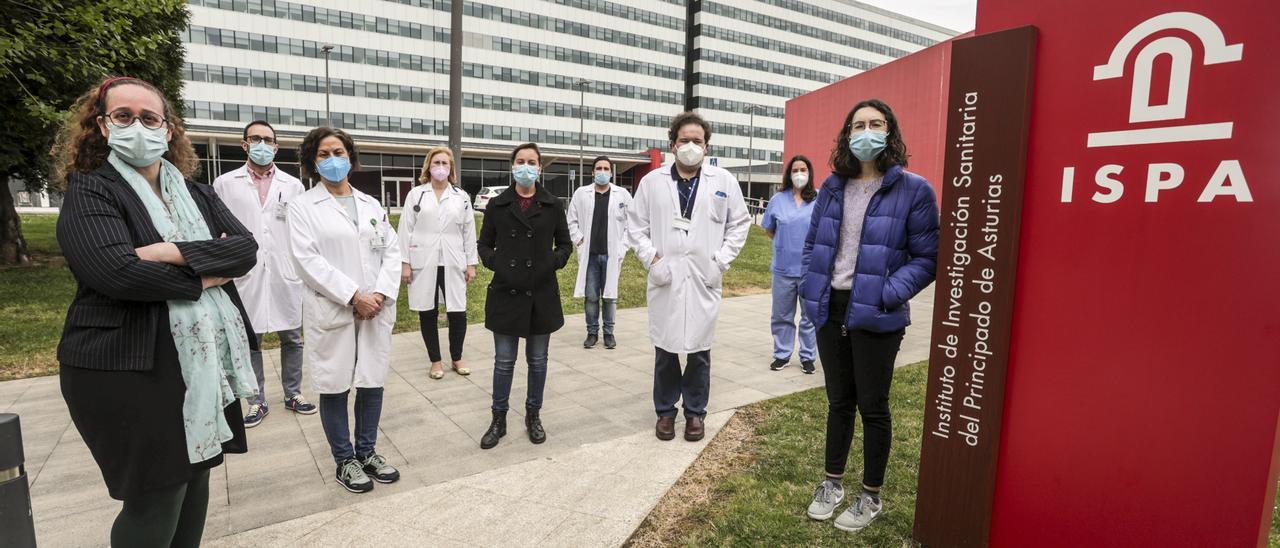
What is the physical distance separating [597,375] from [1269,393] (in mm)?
4576

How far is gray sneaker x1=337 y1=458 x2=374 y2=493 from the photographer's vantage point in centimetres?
346

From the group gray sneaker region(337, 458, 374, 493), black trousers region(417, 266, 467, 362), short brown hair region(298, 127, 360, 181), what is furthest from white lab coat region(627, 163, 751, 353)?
black trousers region(417, 266, 467, 362)

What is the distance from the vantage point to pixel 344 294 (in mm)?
3326

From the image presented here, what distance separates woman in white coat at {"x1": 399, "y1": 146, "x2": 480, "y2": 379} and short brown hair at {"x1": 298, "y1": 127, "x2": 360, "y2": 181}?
6.58 ft

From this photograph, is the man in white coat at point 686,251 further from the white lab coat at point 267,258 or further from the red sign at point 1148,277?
the white lab coat at point 267,258

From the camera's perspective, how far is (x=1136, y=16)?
2145 mm

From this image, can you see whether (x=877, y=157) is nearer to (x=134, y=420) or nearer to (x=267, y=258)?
(x=134, y=420)

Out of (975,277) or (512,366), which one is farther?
(512,366)

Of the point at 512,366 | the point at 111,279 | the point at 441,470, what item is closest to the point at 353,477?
the point at 441,470

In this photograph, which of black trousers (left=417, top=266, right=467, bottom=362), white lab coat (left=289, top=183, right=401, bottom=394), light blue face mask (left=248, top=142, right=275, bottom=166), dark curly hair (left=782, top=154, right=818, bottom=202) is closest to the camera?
white lab coat (left=289, top=183, right=401, bottom=394)

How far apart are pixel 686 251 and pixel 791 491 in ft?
5.17

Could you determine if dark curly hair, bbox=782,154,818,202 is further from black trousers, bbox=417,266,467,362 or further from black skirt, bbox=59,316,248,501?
black skirt, bbox=59,316,248,501

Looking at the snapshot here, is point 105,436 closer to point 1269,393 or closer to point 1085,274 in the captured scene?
point 1085,274

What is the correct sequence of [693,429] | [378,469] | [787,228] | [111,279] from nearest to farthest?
[111,279]
[378,469]
[693,429]
[787,228]
